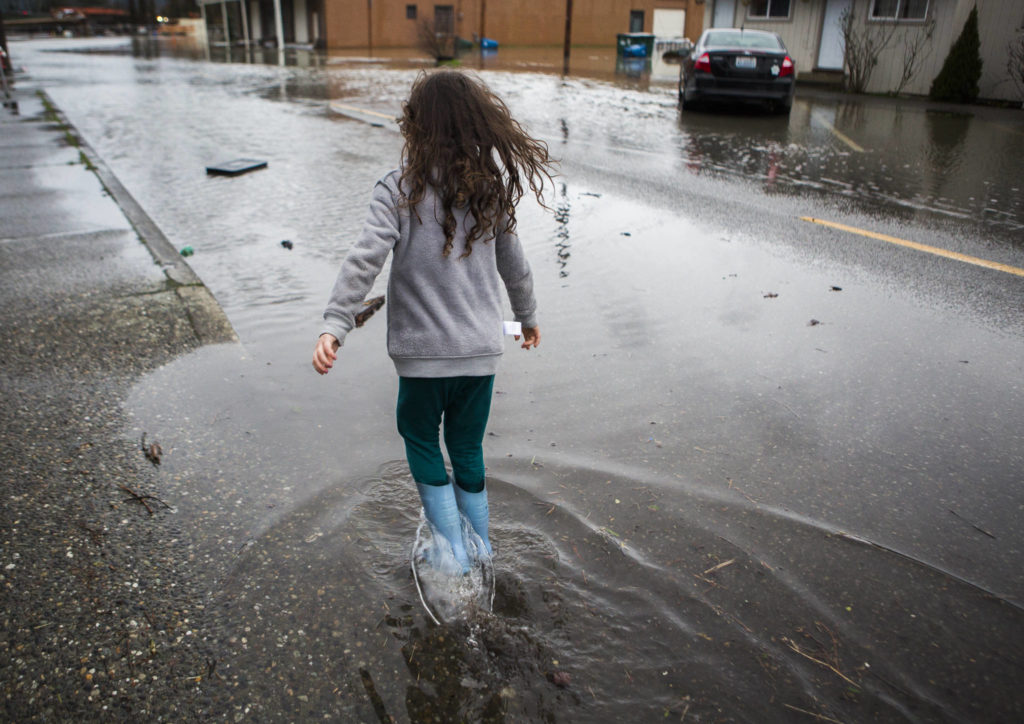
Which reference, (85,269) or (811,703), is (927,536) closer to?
(811,703)

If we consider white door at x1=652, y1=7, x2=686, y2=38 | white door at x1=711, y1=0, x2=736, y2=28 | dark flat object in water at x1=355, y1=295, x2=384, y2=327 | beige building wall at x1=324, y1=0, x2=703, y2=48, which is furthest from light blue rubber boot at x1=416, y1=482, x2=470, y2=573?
white door at x1=652, y1=7, x2=686, y2=38

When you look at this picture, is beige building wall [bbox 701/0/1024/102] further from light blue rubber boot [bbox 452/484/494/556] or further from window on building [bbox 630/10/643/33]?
window on building [bbox 630/10/643/33]

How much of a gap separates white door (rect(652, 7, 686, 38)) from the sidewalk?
169ft

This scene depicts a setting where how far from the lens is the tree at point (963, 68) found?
17.0 meters

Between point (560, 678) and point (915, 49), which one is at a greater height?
point (915, 49)

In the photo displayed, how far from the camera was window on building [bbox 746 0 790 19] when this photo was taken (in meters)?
23.7

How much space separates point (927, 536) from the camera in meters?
2.74

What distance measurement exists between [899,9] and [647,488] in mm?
22235

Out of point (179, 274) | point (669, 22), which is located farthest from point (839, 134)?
point (669, 22)

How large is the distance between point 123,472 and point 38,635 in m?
0.93

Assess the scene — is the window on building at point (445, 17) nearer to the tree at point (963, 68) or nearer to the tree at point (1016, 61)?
the tree at point (963, 68)

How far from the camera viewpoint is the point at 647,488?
10.0 feet

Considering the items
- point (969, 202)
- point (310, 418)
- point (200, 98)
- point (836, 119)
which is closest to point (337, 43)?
point (200, 98)

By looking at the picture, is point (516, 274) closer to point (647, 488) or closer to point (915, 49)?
point (647, 488)
